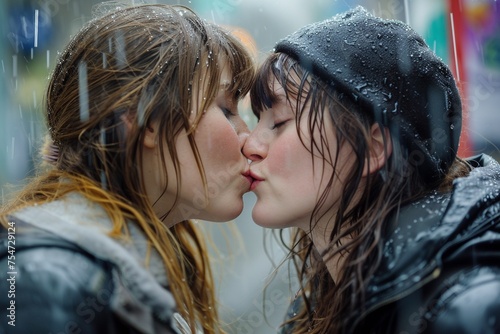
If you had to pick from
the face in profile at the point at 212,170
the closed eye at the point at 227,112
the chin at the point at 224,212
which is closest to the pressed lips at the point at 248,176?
the face in profile at the point at 212,170

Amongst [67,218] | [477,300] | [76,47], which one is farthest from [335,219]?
[76,47]

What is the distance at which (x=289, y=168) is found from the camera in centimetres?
271

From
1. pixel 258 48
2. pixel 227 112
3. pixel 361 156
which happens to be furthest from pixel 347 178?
pixel 258 48

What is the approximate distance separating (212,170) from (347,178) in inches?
24.3

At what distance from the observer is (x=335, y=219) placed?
8.75ft

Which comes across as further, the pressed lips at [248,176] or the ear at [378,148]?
the pressed lips at [248,176]

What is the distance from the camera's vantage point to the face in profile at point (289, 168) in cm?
265

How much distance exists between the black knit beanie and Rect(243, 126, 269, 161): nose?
1.30ft

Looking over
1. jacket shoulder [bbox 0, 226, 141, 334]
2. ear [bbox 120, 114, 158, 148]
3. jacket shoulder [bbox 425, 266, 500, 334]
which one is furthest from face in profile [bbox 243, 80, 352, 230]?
jacket shoulder [bbox 0, 226, 141, 334]

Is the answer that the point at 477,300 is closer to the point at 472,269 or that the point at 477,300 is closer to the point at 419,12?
the point at 472,269

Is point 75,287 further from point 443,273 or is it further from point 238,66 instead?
point 238,66

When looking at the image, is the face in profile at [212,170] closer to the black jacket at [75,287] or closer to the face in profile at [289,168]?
the face in profile at [289,168]

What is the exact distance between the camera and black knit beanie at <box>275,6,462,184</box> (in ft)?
8.45

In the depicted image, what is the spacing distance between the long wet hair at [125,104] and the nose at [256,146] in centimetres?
29
